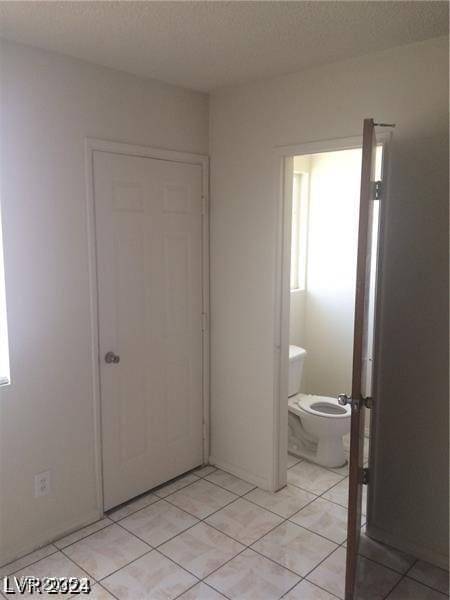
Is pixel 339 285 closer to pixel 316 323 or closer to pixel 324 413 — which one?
pixel 316 323

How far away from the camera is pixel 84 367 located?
258 cm

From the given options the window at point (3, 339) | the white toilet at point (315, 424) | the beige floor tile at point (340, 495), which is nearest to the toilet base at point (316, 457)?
the white toilet at point (315, 424)

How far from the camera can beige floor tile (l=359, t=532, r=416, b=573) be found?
237 centimetres

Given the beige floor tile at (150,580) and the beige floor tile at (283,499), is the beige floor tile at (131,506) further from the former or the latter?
the beige floor tile at (283,499)

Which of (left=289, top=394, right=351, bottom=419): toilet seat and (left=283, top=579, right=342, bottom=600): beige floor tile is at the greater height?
(left=289, top=394, right=351, bottom=419): toilet seat

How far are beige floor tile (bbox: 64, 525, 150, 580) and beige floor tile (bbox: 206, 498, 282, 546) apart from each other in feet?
1.40

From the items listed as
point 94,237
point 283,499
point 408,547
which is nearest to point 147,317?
point 94,237

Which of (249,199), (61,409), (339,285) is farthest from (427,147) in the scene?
(61,409)

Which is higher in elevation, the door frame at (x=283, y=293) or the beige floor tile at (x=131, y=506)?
the door frame at (x=283, y=293)

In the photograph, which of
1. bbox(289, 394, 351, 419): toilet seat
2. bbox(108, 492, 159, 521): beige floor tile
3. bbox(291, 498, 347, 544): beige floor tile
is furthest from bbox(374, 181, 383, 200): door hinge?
bbox(108, 492, 159, 521): beige floor tile

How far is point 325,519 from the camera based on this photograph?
2717 millimetres

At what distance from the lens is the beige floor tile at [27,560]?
2.29 meters

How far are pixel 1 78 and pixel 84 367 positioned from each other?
1.38 metres

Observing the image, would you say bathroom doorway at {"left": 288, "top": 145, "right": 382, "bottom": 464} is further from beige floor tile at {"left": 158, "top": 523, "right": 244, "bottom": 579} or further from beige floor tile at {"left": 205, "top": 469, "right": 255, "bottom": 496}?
beige floor tile at {"left": 158, "top": 523, "right": 244, "bottom": 579}
